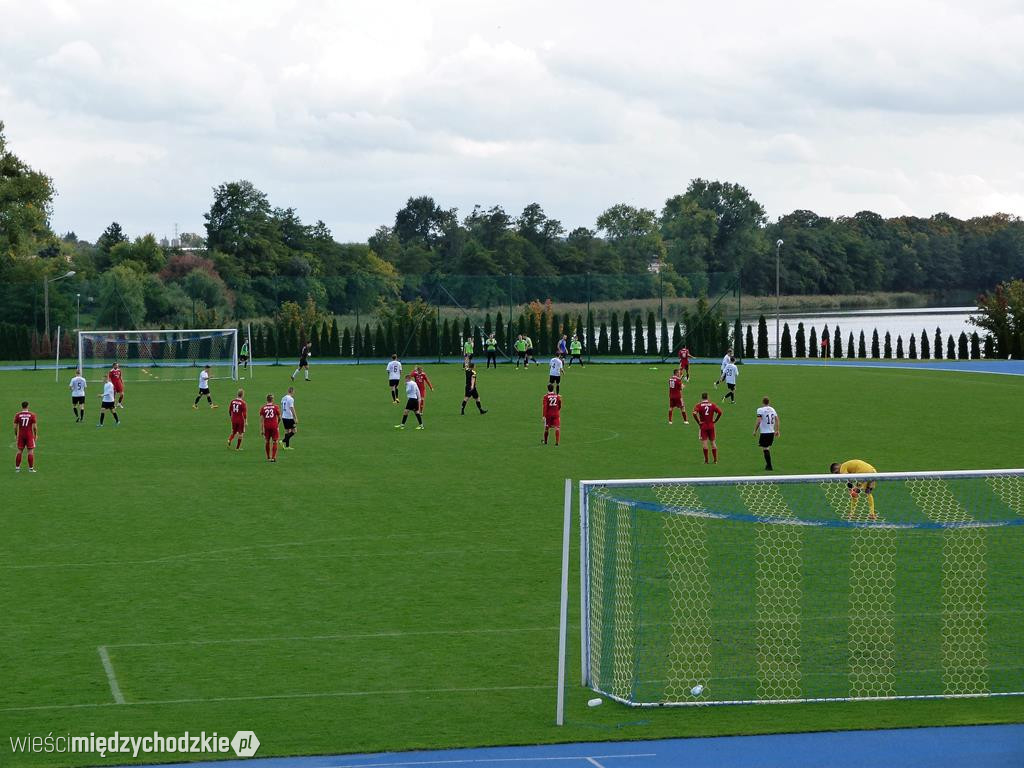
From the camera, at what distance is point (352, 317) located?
7256 centimetres

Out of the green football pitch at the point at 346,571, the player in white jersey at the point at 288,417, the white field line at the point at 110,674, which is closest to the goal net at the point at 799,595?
the green football pitch at the point at 346,571

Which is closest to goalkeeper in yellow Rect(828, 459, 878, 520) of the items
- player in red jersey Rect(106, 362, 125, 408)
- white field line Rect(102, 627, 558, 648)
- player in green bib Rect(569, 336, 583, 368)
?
white field line Rect(102, 627, 558, 648)

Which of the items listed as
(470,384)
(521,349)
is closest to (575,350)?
(521,349)

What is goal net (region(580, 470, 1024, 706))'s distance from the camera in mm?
12156

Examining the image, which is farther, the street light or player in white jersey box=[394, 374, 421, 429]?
the street light

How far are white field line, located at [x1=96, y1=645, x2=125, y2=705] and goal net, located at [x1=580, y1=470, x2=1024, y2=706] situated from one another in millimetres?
4262

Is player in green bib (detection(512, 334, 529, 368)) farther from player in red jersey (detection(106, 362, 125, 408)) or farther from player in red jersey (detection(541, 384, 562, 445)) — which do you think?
player in red jersey (detection(541, 384, 562, 445))

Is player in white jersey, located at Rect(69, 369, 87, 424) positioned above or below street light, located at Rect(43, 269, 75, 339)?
A: below

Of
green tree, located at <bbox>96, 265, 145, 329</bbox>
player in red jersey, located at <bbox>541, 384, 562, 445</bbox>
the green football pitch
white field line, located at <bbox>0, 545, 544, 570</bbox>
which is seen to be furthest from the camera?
green tree, located at <bbox>96, 265, 145, 329</bbox>

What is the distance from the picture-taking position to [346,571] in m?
16.8

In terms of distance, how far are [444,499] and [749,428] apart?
512 inches

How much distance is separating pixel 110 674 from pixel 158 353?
2176 inches

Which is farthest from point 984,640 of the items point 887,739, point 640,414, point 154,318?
point 154,318

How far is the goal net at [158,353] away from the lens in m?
60.2
